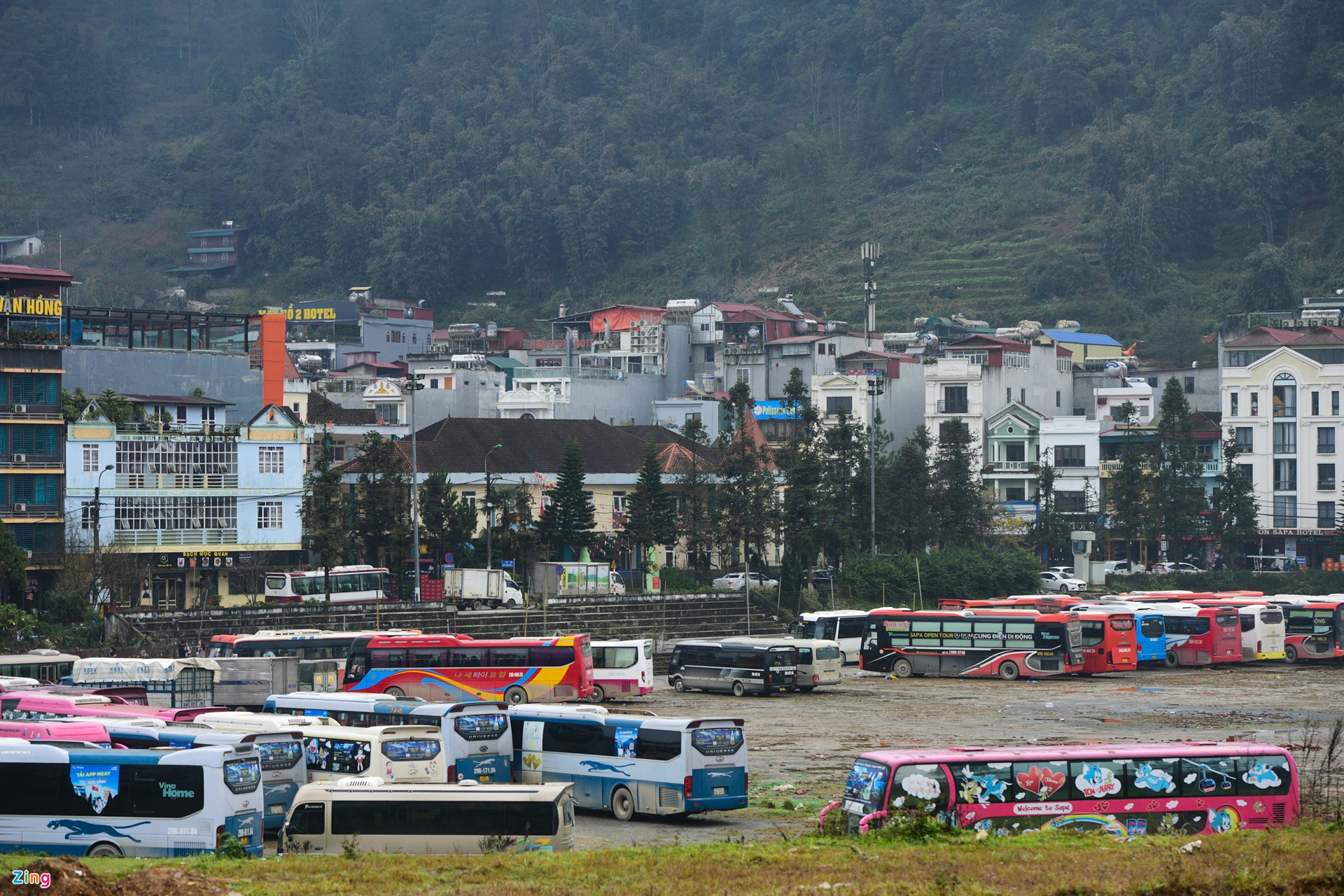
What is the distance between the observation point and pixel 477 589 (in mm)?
55625

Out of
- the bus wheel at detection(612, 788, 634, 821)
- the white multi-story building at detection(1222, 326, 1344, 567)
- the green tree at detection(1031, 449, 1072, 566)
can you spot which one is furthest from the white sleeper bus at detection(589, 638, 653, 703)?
the white multi-story building at detection(1222, 326, 1344, 567)

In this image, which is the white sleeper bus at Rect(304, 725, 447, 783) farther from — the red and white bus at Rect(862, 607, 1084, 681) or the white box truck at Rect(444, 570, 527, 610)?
the white box truck at Rect(444, 570, 527, 610)

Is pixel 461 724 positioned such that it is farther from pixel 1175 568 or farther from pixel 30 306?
pixel 1175 568

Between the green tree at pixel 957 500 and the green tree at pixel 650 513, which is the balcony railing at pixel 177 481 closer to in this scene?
the green tree at pixel 650 513

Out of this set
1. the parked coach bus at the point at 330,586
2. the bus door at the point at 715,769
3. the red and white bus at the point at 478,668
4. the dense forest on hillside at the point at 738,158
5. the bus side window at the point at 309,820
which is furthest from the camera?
the dense forest on hillside at the point at 738,158

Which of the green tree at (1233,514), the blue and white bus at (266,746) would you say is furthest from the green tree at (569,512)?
the blue and white bus at (266,746)

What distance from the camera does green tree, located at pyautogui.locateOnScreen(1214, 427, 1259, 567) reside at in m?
72.2

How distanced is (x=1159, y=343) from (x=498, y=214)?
6495 cm

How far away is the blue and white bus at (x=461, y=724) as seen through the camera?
82.6ft

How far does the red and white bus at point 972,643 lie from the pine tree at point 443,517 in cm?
1860

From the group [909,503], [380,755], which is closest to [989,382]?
[909,503]

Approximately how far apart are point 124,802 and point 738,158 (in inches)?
5360

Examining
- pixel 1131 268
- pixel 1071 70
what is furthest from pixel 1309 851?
pixel 1071 70

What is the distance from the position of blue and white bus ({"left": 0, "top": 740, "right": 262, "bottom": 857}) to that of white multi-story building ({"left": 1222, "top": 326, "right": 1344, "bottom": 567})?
217 feet
